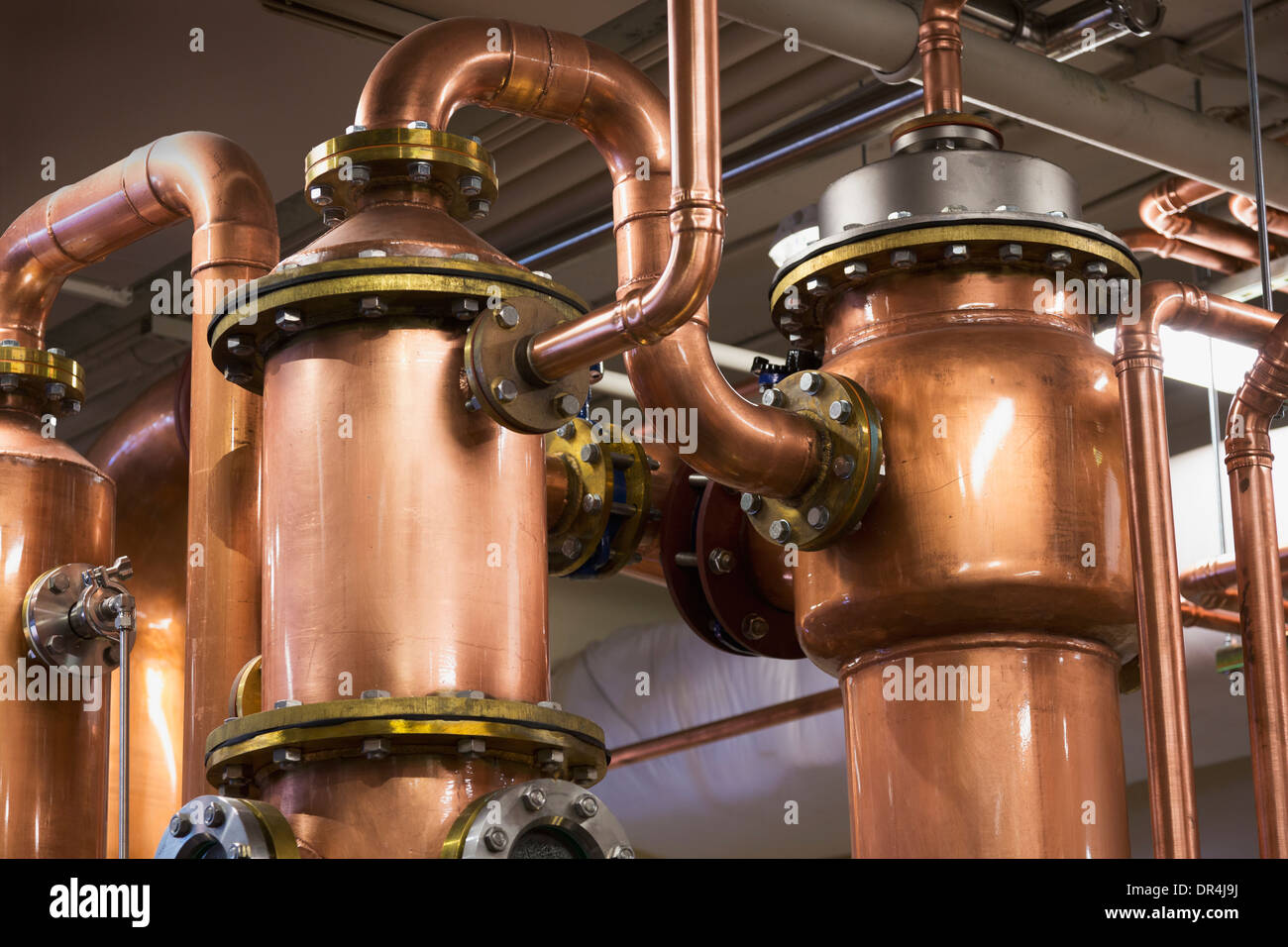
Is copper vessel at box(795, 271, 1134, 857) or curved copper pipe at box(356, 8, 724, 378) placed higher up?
curved copper pipe at box(356, 8, 724, 378)

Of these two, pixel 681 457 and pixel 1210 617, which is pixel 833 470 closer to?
pixel 681 457

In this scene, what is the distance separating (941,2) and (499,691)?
4.22 feet

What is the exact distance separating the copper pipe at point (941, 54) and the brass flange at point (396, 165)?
736mm

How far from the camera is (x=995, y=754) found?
7.52ft

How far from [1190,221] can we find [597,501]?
2408mm

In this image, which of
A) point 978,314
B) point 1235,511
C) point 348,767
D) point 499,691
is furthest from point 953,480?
point 348,767

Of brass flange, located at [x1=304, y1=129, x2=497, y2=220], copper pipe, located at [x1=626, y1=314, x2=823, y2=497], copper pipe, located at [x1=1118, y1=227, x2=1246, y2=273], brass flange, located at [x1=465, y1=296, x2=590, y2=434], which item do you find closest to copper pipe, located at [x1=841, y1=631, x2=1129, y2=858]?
copper pipe, located at [x1=626, y1=314, x2=823, y2=497]

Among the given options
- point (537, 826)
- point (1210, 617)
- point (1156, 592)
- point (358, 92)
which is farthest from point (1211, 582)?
point (537, 826)

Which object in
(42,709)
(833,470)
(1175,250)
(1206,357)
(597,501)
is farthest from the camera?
(1175,250)

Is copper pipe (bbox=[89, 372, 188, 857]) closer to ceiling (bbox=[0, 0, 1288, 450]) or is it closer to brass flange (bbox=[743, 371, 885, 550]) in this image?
ceiling (bbox=[0, 0, 1288, 450])

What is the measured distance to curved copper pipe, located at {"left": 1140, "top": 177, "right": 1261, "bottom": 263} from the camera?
4.50 m

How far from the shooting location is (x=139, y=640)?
397 centimetres

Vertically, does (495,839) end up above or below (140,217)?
below

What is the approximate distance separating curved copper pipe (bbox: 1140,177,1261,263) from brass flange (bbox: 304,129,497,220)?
2624 millimetres
